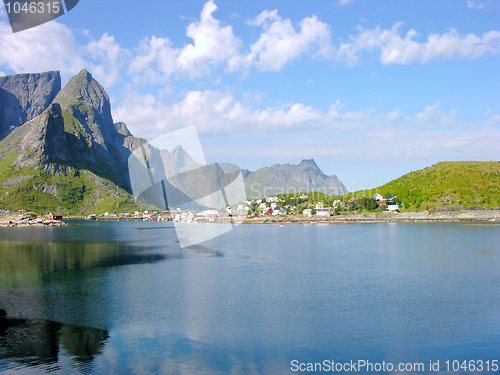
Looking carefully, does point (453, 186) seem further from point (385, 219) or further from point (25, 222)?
point (25, 222)

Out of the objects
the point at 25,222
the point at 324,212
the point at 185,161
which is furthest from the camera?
the point at 324,212

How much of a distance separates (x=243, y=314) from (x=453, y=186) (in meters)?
142

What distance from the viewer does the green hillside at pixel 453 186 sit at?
12938cm

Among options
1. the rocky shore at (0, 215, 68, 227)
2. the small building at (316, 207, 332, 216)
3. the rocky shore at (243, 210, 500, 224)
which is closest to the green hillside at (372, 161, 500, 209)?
the rocky shore at (243, 210, 500, 224)

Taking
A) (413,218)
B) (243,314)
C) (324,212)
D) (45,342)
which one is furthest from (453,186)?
(45,342)

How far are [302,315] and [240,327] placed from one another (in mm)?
4066

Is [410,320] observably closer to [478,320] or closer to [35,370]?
[478,320]

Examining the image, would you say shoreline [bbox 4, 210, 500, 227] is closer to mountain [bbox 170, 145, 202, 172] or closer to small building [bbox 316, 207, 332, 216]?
small building [bbox 316, 207, 332, 216]

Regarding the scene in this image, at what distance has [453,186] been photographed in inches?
5472

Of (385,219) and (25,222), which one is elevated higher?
(25,222)

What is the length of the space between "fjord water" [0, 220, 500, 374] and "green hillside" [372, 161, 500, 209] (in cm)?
10323

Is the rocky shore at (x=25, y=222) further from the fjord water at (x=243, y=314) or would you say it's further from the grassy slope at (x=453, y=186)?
the grassy slope at (x=453, y=186)

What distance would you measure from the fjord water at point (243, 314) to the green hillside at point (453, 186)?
103227mm

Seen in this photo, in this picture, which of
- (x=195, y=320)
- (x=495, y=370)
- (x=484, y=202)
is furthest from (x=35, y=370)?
(x=484, y=202)
